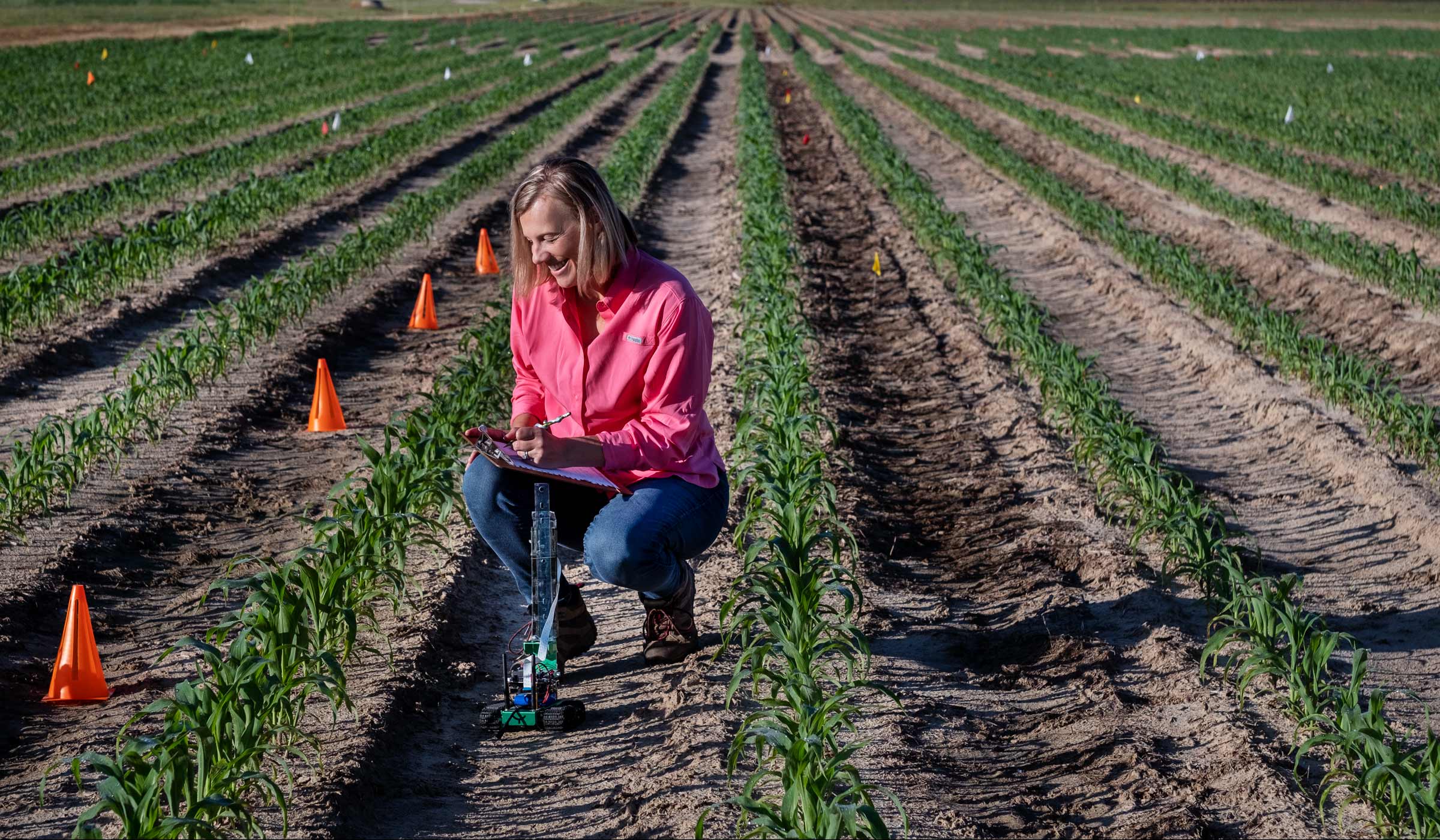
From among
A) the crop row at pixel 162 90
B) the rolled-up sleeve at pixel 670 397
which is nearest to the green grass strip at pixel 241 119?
the crop row at pixel 162 90

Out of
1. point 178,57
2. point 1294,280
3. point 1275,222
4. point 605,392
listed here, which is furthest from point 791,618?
point 178,57

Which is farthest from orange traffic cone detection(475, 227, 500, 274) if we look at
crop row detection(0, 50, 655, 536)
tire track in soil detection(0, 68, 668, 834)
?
tire track in soil detection(0, 68, 668, 834)

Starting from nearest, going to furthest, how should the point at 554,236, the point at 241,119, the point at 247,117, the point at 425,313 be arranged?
the point at 554,236, the point at 425,313, the point at 241,119, the point at 247,117

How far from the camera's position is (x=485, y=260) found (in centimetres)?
1270

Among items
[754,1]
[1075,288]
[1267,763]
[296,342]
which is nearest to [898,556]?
[1267,763]

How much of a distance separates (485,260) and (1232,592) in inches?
349

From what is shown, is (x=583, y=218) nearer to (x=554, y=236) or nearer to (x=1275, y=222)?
(x=554, y=236)

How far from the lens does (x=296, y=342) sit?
32.1 ft

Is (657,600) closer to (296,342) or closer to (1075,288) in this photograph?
(296,342)

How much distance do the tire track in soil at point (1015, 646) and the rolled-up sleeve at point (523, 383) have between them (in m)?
1.53

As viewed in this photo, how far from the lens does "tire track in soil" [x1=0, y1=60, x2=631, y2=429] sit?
330 inches

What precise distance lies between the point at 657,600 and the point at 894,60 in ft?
138

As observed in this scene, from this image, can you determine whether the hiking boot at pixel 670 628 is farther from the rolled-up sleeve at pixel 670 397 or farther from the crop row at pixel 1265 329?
the crop row at pixel 1265 329

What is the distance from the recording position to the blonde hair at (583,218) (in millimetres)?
4023
